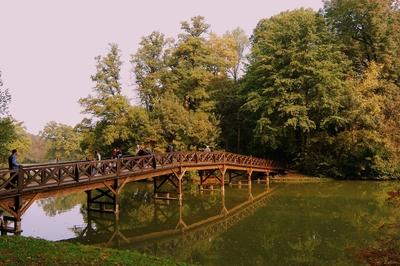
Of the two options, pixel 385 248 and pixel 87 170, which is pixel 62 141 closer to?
pixel 87 170

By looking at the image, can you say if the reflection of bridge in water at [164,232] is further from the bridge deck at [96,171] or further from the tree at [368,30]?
the tree at [368,30]

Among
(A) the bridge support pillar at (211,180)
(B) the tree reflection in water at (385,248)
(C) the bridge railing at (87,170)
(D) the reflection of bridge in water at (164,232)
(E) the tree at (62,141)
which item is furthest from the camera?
(E) the tree at (62,141)

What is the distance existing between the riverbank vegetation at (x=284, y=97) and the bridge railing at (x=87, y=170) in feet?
31.6

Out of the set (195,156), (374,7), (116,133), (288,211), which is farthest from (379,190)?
(116,133)

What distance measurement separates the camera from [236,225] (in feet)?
67.0

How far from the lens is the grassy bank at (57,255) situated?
10.3m

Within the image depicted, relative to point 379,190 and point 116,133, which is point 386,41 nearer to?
point 379,190

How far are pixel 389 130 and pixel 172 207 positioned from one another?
22866mm

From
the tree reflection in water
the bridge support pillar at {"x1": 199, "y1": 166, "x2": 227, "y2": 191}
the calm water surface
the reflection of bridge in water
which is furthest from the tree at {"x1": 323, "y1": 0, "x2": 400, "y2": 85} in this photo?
the tree reflection in water

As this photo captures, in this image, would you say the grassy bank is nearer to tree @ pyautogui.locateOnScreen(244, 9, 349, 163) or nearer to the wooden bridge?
Result: the wooden bridge

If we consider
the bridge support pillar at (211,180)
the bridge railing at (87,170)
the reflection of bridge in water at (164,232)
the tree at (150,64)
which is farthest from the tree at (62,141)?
the reflection of bridge in water at (164,232)

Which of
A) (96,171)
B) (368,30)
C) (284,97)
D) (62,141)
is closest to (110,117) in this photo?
(284,97)

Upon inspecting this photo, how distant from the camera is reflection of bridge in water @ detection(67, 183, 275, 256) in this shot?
1697cm

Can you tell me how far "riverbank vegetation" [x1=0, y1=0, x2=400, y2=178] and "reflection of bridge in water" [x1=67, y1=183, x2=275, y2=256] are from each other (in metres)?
16.3
